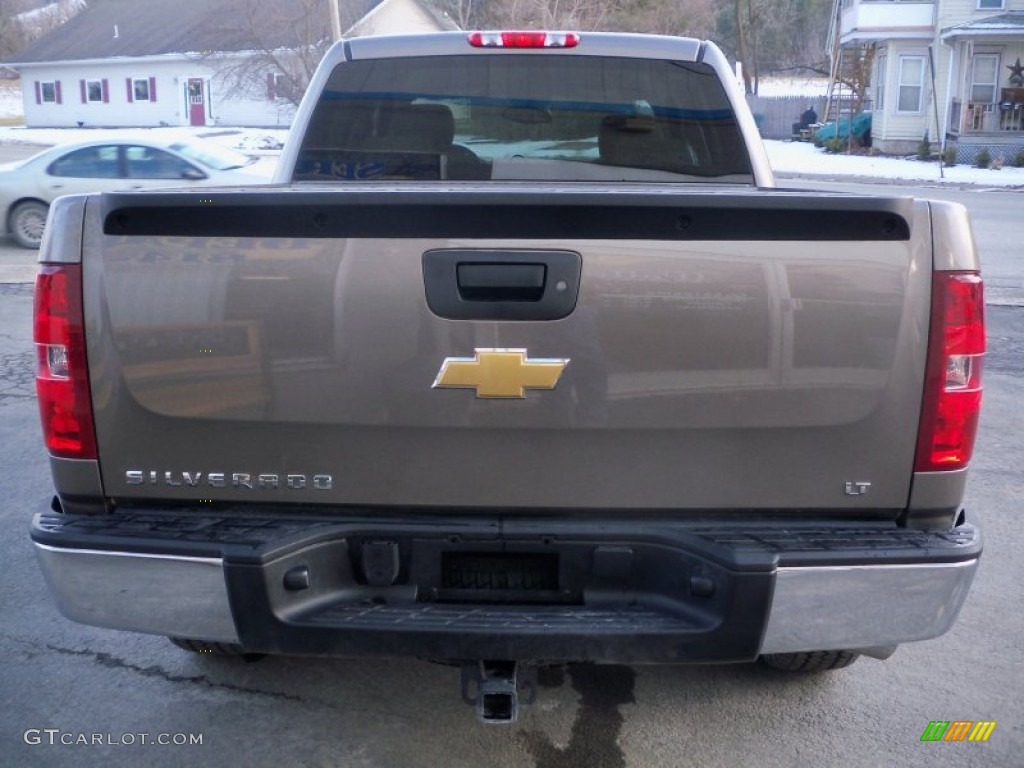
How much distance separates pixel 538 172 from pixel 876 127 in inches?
1356

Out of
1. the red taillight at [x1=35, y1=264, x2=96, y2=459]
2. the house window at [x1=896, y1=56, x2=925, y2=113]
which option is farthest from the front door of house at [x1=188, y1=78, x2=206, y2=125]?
the red taillight at [x1=35, y1=264, x2=96, y2=459]

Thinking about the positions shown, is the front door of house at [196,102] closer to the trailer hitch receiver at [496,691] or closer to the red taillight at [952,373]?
the trailer hitch receiver at [496,691]

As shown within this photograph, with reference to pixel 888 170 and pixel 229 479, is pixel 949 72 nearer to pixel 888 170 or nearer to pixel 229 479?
pixel 888 170

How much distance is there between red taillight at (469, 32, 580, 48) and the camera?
15.4 feet

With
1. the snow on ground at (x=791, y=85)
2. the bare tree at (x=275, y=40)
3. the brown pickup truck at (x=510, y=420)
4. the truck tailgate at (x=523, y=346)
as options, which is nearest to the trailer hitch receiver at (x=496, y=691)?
the brown pickup truck at (x=510, y=420)

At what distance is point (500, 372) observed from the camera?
275cm

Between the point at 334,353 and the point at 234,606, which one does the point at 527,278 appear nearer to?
the point at 334,353

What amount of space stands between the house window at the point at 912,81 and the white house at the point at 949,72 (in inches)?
1.2

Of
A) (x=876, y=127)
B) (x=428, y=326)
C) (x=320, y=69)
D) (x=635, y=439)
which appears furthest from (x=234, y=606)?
(x=876, y=127)

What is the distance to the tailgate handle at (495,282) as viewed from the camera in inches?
107

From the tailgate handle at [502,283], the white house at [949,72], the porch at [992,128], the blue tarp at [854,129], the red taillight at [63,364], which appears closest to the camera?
the tailgate handle at [502,283]

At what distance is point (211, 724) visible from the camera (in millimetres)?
3551

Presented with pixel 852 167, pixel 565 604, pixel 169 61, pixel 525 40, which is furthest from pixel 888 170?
pixel 169 61

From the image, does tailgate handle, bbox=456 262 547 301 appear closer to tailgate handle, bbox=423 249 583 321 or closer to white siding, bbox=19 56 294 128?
tailgate handle, bbox=423 249 583 321
